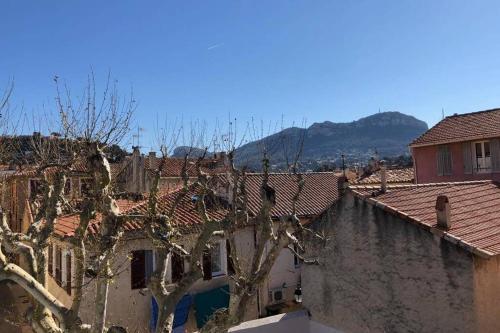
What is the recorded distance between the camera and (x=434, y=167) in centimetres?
2633

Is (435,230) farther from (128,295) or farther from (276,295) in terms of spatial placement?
(128,295)

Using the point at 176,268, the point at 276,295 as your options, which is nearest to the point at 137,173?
the point at 176,268

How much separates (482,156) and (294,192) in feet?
35.7

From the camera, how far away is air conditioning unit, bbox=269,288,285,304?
63.5 feet

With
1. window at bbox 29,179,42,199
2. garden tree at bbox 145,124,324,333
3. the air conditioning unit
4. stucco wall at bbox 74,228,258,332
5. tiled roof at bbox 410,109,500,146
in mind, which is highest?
tiled roof at bbox 410,109,500,146

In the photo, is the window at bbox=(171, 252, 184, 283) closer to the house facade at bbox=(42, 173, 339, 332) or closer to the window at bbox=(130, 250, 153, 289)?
the house facade at bbox=(42, 173, 339, 332)

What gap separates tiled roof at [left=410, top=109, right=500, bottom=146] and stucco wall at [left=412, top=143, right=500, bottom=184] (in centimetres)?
56

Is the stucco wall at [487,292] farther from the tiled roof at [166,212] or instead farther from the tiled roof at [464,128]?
the tiled roof at [464,128]

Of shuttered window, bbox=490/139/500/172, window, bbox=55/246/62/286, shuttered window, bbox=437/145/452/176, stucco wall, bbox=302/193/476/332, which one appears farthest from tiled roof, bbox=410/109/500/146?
window, bbox=55/246/62/286

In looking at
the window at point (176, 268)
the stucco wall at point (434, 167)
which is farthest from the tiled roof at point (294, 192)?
the stucco wall at point (434, 167)

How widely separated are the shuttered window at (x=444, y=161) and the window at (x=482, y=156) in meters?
1.63

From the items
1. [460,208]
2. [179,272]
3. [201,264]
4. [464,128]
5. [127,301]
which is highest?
[464,128]

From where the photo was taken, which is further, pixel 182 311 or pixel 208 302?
pixel 208 302

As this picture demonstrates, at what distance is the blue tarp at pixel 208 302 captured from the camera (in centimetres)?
1700
